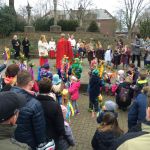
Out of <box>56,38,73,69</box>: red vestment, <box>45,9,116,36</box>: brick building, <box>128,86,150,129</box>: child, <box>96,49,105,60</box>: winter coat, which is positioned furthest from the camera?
<box>45,9,116,36</box>: brick building

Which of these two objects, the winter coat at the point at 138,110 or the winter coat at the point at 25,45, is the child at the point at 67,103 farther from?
the winter coat at the point at 25,45

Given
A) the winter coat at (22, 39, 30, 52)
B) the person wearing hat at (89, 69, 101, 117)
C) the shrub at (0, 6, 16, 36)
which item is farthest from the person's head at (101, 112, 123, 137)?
the shrub at (0, 6, 16, 36)

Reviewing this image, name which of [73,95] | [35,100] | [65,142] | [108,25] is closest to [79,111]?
[73,95]

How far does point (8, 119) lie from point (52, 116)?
6.32ft

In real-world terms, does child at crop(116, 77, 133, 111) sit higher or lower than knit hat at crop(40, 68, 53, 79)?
lower

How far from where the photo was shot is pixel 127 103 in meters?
10.8

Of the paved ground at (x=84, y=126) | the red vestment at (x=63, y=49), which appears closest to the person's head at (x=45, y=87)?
the paved ground at (x=84, y=126)

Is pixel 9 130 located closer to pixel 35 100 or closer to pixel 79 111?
pixel 35 100

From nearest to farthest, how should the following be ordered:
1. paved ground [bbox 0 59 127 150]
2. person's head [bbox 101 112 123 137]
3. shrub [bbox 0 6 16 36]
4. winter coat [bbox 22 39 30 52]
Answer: person's head [bbox 101 112 123 137] → paved ground [bbox 0 59 127 150] → winter coat [bbox 22 39 30 52] → shrub [bbox 0 6 16 36]

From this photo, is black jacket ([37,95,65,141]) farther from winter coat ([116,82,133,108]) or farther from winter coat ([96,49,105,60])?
winter coat ([96,49,105,60])

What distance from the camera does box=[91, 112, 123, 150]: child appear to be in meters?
5.63

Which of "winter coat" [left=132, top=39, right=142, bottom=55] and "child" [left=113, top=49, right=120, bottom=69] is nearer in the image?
"winter coat" [left=132, top=39, right=142, bottom=55]

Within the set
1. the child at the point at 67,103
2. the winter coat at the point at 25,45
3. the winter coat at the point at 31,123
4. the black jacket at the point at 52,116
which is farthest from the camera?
the winter coat at the point at 25,45

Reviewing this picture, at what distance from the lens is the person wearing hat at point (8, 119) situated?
9.98 ft
